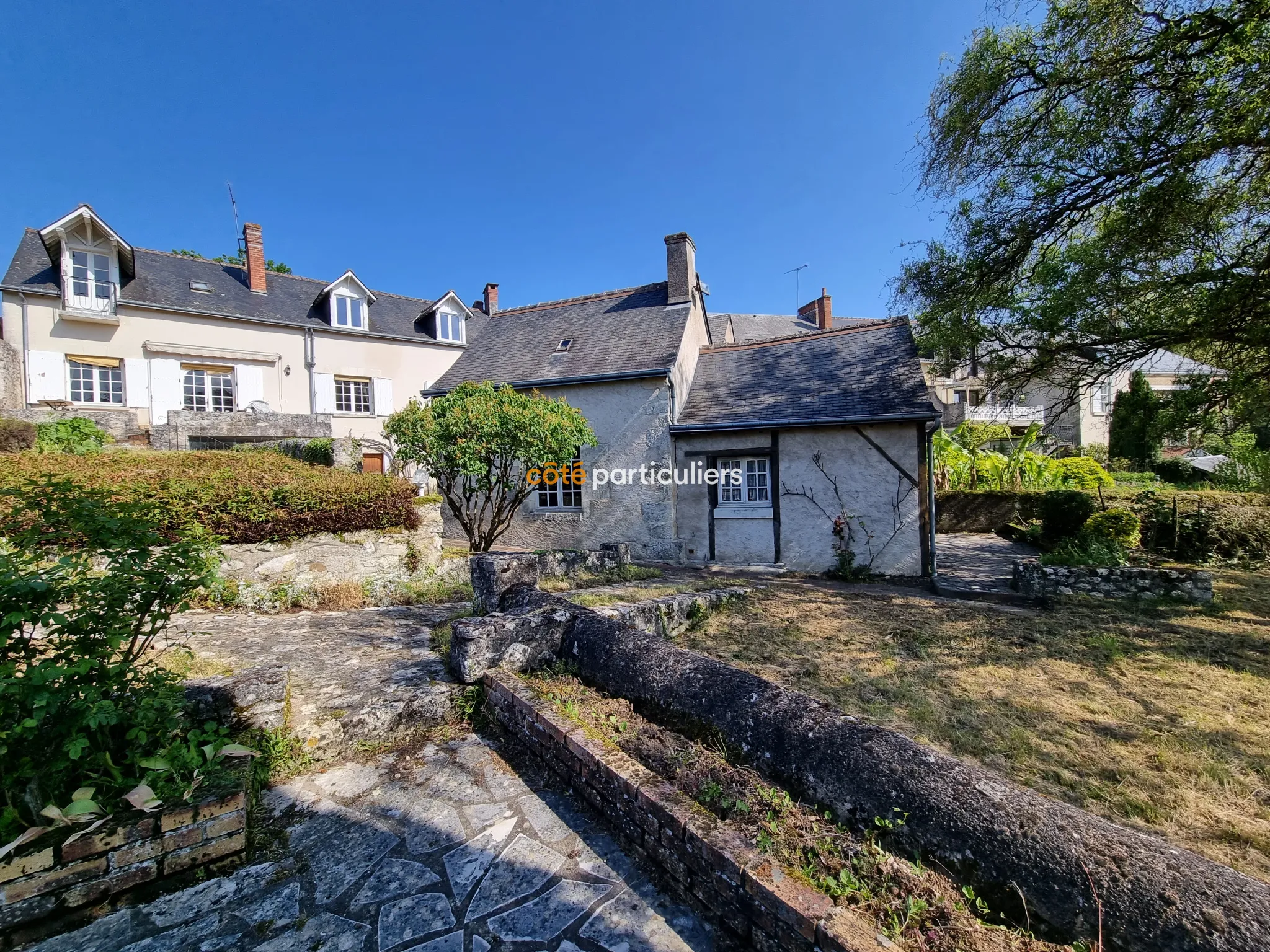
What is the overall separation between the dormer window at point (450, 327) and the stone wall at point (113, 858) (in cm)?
2314

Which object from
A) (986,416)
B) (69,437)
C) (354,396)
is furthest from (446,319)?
(986,416)

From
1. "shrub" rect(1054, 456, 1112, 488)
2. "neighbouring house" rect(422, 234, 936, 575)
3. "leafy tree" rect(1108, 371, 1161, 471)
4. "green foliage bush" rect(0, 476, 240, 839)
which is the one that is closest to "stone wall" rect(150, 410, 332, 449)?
"neighbouring house" rect(422, 234, 936, 575)

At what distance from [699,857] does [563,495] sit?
34.2 ft

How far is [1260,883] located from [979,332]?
26.2 feet

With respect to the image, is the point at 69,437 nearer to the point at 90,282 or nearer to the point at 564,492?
the point at 90,282

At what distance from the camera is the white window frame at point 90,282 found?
52.6ft

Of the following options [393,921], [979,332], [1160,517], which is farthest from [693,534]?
[393,921]

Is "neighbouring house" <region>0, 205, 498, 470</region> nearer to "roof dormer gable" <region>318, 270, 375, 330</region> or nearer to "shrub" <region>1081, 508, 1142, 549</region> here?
"roof dormer gable" <region>318, 270, 375, 330</region>

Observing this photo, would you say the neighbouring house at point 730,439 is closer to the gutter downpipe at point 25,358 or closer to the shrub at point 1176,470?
the gutter downpipe at point 25,358

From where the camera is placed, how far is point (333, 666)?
4375mm

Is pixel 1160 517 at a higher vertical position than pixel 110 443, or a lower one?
lower

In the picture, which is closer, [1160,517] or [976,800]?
[976,800]

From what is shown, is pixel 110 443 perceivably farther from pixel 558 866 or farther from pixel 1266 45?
pixel 1266 45

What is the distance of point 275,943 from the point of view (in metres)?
2.03
